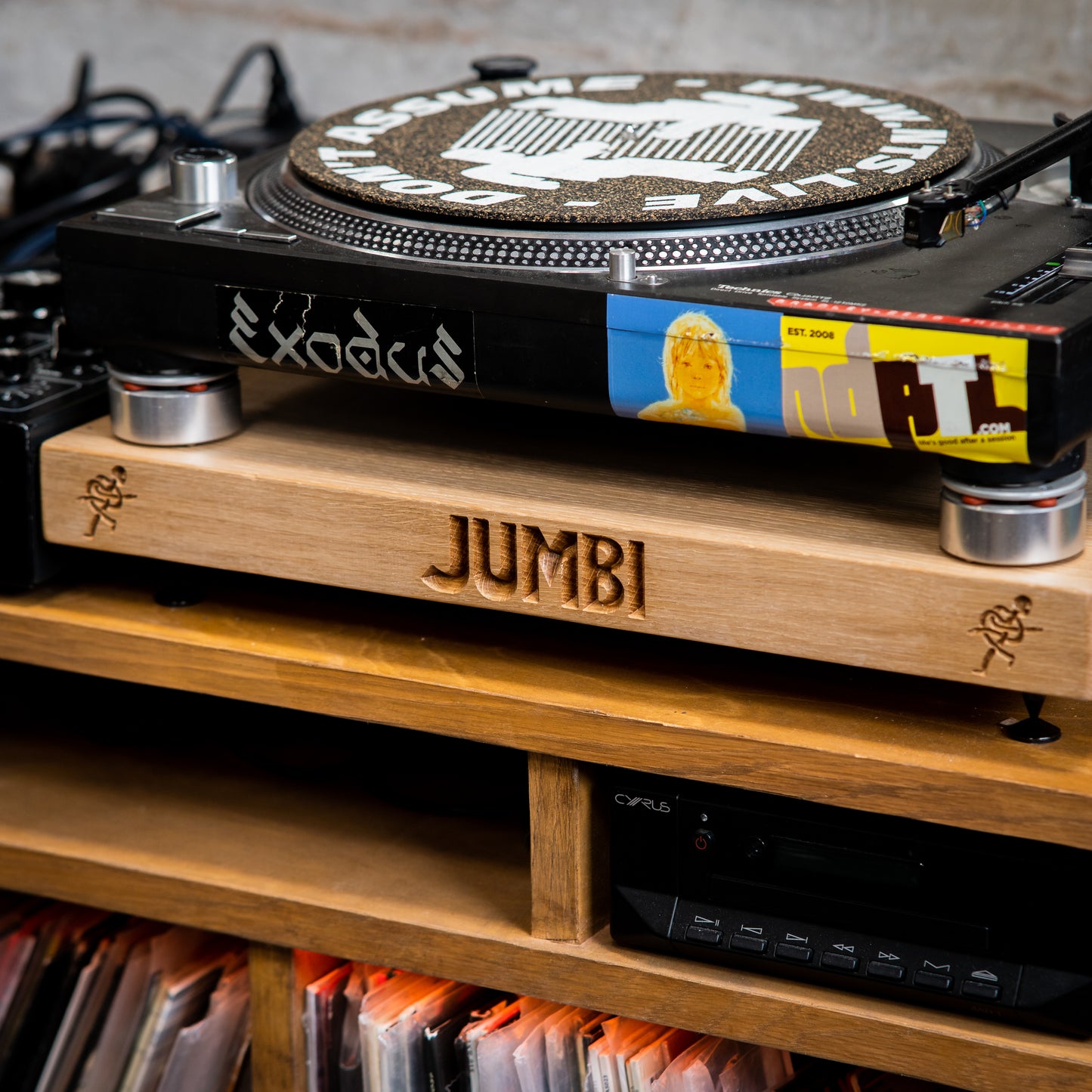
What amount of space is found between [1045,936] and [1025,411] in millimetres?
265

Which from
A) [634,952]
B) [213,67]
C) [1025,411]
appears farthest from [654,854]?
[213,67]

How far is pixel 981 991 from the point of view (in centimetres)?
78

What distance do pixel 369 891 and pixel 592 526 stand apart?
283 mm

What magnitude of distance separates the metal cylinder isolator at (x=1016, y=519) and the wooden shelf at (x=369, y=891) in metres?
0.24

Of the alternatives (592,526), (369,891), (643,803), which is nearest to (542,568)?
(592,526)

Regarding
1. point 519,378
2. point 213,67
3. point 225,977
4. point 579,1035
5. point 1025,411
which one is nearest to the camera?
point 1025,411

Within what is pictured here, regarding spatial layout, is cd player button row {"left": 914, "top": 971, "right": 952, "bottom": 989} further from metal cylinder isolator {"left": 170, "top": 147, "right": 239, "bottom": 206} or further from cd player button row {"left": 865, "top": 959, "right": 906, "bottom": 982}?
metal cylinder isolator {"left": 170, "top": 147, "right": 239, "bottom": 206}

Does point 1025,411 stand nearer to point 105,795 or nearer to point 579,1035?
point 579,1035

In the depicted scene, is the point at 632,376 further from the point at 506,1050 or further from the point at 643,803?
the point at 506,1050

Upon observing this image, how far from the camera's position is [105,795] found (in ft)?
3.42

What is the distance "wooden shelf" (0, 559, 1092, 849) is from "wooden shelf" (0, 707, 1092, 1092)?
12 centimetres

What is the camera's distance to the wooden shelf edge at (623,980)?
2.58 feet

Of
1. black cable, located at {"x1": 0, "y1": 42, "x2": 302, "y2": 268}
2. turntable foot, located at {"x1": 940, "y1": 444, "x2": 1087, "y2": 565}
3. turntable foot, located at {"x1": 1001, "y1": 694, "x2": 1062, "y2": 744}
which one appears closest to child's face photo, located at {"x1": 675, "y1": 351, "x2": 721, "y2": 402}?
turntable foot, located at {"x1": 940, "y1": 444, "x2": 1087, "y2": 565}

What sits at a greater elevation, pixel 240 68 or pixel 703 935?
pixel 240 68
